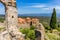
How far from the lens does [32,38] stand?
93.4ft

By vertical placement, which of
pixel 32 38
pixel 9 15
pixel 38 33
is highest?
pixel 9 15

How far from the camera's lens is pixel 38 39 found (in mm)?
18188

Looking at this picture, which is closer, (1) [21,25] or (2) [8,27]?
(2) [8,27]

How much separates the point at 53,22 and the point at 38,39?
2866 cm

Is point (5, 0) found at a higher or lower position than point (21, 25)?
higher

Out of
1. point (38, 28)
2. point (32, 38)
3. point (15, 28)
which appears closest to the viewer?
point (15, 28)

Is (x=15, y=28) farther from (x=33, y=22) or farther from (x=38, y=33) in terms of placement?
(x=33, y=22)

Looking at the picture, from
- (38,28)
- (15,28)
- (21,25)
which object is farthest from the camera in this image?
(21,25)

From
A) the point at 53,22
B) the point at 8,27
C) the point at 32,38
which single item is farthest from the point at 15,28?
the point at 53,22

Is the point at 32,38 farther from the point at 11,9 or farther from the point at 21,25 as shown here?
the point at 21,25

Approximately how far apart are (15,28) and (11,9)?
1391mm

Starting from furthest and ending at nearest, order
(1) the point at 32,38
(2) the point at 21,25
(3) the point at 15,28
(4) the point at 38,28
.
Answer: (2) the point at 21,25 < (1) the point at 32,38 < (4) the point at 38,28 < (3) the point at 15,28

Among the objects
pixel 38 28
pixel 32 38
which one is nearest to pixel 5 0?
pixel 38 28

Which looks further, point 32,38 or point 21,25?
point 21,25
